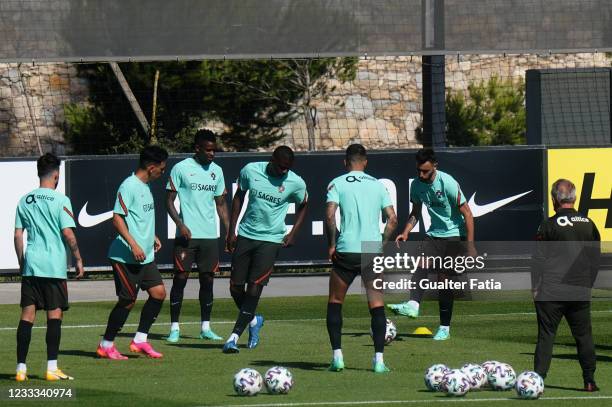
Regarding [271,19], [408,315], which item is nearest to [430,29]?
[271,19]

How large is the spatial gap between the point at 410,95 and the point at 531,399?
2970 centimetres

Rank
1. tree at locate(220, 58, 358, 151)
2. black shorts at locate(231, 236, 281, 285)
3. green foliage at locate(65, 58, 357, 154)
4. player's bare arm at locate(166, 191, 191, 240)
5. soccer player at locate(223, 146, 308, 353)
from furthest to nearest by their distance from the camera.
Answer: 1. tree at locate(220, 58, 358, 151)
2. green foliage at locate(65, 58, 357, 154)
3. player's bare arm at locate(166, 191, 191, 240)
4. black shorts at locate(231, 236, 281, 285)
5. soccer player at locate(223, 146, 308, 353)

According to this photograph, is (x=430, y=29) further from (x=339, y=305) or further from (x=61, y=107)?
(x=61, y=107)

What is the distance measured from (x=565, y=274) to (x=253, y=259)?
3.85 m

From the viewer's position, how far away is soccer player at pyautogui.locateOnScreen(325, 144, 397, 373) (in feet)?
39.1

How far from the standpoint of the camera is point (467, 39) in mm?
23078

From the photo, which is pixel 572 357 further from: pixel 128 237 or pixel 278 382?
pixel 128 237

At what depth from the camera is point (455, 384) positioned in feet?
34.6

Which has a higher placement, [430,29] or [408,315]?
[430,29]

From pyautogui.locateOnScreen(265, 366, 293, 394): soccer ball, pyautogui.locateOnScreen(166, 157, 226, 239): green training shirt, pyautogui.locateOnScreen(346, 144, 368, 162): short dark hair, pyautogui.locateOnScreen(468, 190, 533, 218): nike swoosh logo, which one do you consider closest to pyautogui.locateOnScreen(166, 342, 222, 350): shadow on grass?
pyautogui.locateOnScreen(166, 157, 226, 239): green training shirt

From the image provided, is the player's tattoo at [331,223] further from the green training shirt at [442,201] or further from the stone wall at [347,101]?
the stone wall at [347,101]

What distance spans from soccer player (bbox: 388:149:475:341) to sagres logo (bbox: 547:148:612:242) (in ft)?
25.5

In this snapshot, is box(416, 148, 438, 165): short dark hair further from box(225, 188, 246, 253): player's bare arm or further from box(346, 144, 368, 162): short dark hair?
box(346, 144, 368, 162): short dark hair

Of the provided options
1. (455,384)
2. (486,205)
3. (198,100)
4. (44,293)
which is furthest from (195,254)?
(198,100)
